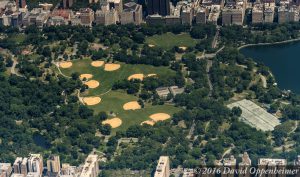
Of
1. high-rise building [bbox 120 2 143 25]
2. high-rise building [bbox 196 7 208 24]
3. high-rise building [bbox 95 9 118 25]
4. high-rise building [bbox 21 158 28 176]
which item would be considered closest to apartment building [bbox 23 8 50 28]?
high-rise building [bbox 95 9 118 25]

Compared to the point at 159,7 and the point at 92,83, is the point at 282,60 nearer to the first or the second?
the point at 159,7

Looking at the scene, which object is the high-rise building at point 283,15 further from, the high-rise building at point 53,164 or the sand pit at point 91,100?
the high-rise building at point 53,164

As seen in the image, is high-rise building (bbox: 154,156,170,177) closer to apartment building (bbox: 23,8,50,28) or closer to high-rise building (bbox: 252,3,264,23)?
high-rise building (bbox: 252,3,264,23)

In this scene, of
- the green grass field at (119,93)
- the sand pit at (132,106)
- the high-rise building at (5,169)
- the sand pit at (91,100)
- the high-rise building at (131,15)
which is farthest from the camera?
the high-rise building at (131,15)

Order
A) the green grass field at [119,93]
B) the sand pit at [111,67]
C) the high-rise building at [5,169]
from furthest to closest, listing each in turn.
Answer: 1. the sand pit at [111,67]
2. the green grass field at [119,93]
3. the high-rise building at [5,169]

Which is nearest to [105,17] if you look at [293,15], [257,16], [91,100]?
[257,16]

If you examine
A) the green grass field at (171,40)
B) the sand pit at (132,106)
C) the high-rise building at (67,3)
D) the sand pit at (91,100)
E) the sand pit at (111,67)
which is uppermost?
the high-rise building at (67,3)

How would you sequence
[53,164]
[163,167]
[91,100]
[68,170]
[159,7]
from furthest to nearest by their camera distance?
[159,7]
[91,100]
[53,164]
[68,170]
[163,167]

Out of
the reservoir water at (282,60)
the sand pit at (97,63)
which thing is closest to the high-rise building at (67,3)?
the sand pit at (97,63)
